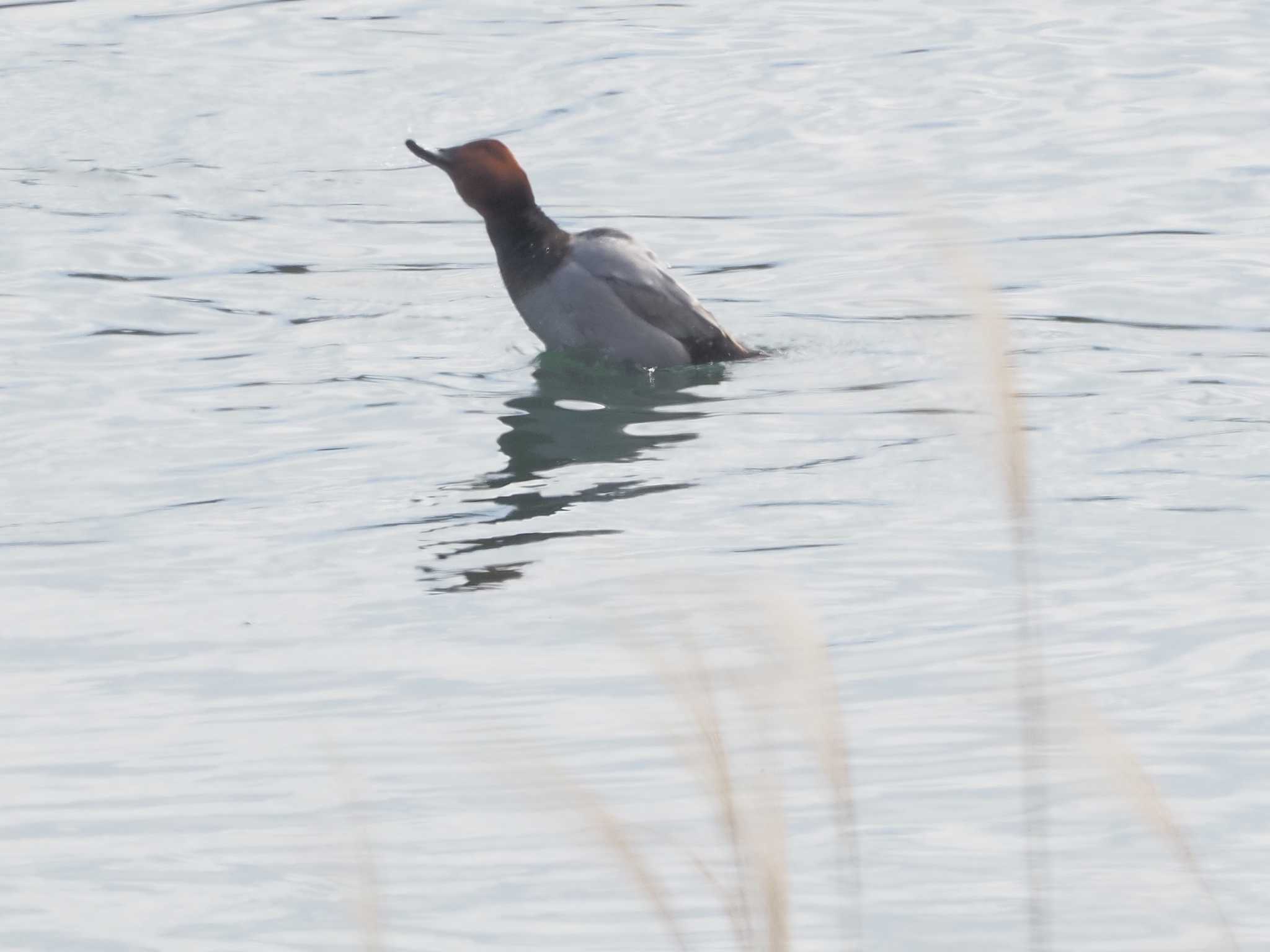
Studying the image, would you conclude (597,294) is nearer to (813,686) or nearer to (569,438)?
(569,438)

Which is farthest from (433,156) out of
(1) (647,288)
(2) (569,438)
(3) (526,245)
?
(2) (569,438)

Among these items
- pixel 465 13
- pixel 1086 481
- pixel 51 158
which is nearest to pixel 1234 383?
pixel 1086 481

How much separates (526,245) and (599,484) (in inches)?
82.8

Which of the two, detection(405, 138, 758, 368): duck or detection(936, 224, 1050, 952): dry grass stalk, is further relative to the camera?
detection(405, 138, 758, 368): duck

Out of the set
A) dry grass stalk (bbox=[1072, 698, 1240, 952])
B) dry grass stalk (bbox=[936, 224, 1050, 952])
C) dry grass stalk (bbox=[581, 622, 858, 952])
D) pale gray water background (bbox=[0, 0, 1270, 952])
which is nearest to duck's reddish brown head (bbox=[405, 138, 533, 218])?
pale gray water background (bbox=[0, 0, 1270, 952])

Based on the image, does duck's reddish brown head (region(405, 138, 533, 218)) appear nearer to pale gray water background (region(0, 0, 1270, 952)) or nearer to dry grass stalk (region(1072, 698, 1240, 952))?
pale gray water background (region(0, 0, 1270, 952))

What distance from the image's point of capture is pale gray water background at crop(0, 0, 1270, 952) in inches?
185

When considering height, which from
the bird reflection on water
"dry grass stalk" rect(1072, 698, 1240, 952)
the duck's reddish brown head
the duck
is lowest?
the bird reflection on water

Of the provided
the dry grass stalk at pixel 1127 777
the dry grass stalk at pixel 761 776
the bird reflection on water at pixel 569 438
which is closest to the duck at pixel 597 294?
the bird reflection on water at pixel 569 438

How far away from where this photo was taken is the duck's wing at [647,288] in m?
9.52

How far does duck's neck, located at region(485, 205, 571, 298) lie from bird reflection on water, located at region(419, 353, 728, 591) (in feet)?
1.39

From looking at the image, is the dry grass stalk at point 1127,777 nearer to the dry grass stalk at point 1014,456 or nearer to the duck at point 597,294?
the dry grass stalk at point 1014,456

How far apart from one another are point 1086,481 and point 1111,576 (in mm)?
1166

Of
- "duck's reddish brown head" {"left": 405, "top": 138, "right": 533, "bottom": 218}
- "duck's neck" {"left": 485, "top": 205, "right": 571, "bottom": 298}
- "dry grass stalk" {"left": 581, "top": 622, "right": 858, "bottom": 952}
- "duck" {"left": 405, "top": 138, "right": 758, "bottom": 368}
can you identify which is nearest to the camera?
"dry grass stalk" {"left": 581, "top": 622, "right": 858, "bottom": 952}
